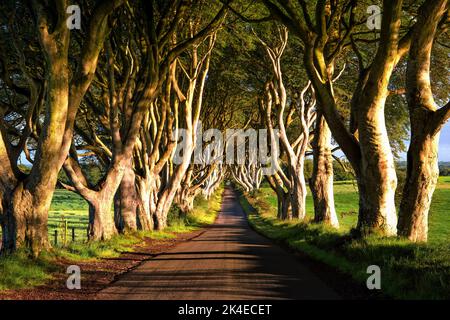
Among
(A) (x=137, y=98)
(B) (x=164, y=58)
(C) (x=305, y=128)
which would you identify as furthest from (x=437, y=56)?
(A) (x=137, y=98)

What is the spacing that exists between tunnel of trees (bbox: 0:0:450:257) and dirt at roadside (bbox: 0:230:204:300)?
136cm

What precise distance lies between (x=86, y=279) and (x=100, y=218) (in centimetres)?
653

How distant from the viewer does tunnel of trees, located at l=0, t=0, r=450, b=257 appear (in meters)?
10.6

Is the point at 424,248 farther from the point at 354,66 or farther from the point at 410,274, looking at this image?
the point at 354,66

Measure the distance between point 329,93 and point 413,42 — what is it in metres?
2.61

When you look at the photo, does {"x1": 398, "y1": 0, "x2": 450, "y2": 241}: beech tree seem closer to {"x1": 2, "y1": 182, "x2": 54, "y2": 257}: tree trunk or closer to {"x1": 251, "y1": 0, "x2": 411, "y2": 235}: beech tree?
{"x1": 251, "y1": 0, "x2": 411, "y2": 235}: beech tree

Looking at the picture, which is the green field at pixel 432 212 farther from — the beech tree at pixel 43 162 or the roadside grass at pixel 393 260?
the beech tree at pixel 43 162

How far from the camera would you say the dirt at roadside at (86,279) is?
771 cm

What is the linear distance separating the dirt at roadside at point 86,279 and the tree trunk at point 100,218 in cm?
202

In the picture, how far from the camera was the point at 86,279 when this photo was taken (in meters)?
9.47

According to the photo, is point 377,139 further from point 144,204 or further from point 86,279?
point 144,204

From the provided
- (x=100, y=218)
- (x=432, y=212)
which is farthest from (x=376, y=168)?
(x=432, y=212)

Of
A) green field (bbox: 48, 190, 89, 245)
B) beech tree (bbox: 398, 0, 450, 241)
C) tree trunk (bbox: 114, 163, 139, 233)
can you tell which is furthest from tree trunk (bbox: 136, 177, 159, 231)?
beech tree (bbox: 398, 0, 450, 241)

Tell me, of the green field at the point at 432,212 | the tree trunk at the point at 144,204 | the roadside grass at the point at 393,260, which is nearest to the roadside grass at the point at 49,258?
the tree trunk at the point at 144,204
